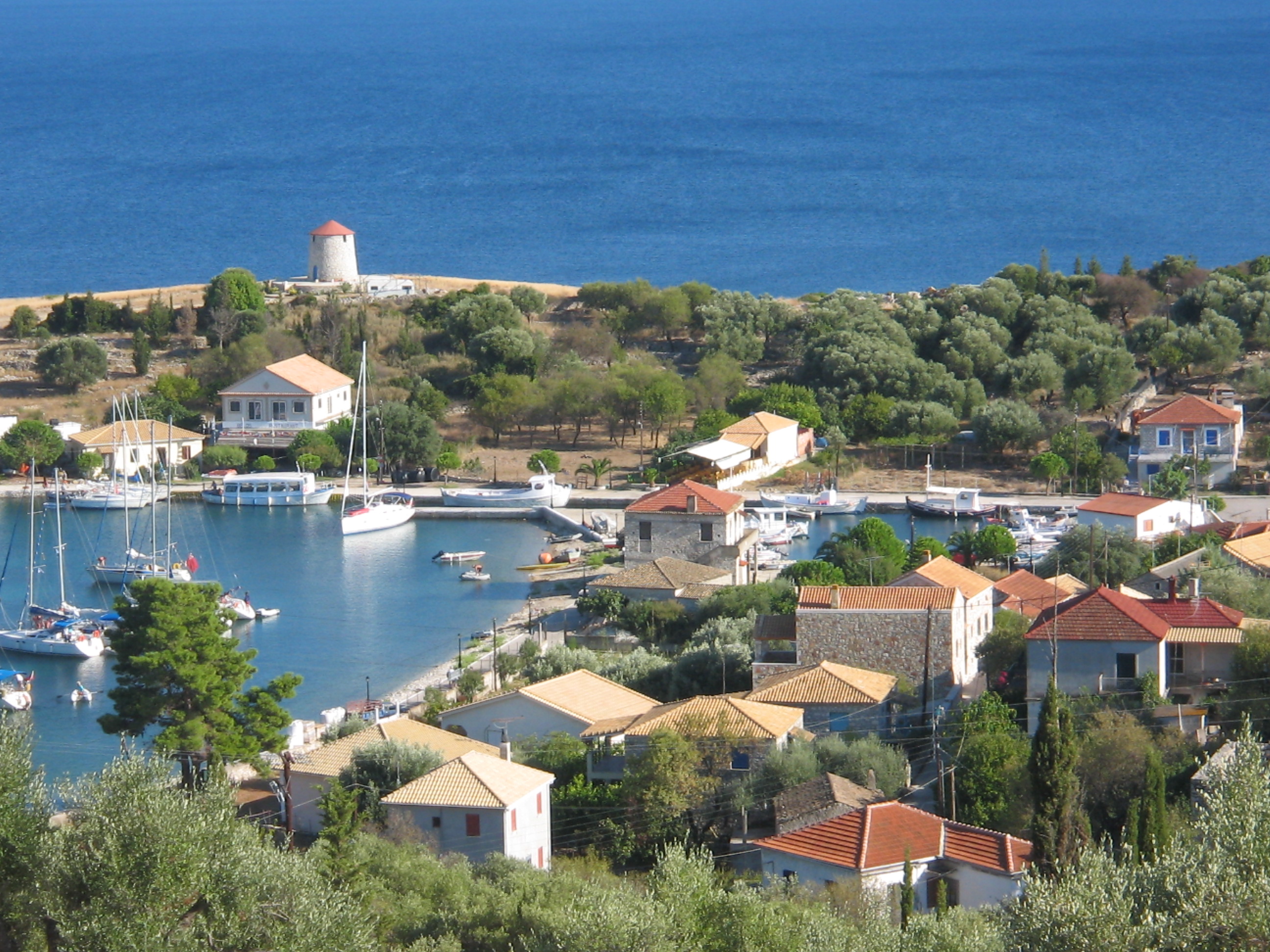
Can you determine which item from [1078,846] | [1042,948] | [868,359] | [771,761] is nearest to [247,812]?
[771,761]

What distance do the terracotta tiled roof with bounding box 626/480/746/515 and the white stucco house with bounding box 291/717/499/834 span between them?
38.5ft

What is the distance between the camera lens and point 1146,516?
3634 cm

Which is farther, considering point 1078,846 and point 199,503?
point 199,503

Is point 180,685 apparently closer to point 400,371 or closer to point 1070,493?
point 1070,493

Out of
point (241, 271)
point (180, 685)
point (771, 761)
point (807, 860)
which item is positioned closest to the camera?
point (807, 860)

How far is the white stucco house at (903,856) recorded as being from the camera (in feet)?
62.1

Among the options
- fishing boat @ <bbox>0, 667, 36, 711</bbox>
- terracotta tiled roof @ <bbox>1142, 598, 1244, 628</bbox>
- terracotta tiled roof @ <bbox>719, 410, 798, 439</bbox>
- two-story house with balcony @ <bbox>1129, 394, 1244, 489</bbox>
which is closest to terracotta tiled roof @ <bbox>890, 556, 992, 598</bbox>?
terracotta tiled roof @ <bbox>1142, 598, 1244, 628</bbox>

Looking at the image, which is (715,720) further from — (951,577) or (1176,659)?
(951,577)

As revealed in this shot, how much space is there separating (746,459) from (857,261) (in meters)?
51.2

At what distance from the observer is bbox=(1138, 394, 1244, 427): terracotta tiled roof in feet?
142

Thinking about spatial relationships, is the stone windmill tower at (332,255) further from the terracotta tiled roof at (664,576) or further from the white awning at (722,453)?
the terracotta tiled roof at (664,576)

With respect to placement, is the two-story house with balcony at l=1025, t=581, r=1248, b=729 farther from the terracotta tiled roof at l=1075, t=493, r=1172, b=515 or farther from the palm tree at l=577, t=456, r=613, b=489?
the palm tree at l=577, t=456, r=613, b=489

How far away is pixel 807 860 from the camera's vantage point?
19406 millimetres

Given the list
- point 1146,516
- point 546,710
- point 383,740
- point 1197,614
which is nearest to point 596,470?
point 1146,516
